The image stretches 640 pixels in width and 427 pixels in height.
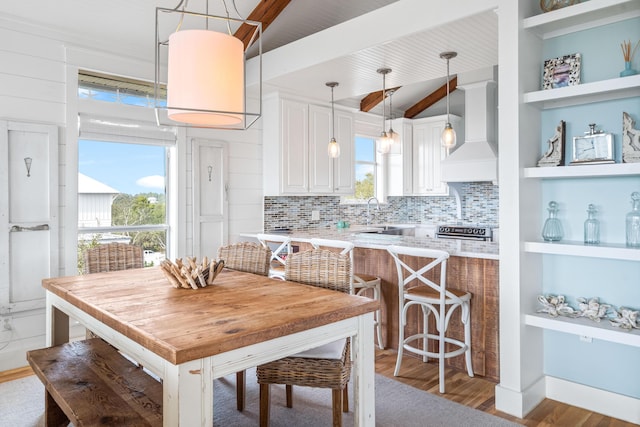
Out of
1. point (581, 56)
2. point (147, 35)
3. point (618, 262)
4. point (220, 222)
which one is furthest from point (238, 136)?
point (618, 262)

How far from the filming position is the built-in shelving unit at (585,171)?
2.22 m

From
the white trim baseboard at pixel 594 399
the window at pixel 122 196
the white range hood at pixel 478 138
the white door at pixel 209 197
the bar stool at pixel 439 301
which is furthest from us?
the white range hood at pixel 478 138

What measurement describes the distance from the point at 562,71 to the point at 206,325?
2.46 meters

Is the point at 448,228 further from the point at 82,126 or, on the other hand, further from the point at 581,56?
the point at 82,126

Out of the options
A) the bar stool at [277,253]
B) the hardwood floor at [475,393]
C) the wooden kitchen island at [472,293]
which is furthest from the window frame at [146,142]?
the hardwood floor at [475,393]

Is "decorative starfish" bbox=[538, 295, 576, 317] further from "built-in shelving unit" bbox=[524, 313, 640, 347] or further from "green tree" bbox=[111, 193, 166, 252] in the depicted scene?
"green tree" bbox=[111, 193, 166, 252]

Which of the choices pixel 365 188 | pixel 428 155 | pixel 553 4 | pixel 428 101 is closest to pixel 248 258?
pixel 553 4

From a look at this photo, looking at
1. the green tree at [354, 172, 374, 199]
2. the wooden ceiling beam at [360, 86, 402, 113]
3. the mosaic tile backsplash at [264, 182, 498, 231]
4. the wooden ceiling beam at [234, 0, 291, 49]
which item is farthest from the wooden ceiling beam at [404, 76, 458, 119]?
the wooden ceiling beam at [234, 0, 291, 49]

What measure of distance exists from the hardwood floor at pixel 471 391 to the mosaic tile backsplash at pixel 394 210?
2.25 m

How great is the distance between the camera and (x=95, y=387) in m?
1.82

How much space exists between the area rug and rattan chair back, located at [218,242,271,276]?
0.77 m

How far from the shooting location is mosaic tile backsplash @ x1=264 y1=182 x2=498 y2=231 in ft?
17.2

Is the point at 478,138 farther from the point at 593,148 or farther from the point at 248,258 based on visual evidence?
the point at 248,258

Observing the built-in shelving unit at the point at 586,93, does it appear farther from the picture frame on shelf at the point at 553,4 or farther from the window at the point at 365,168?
the window at the point at 365,168
